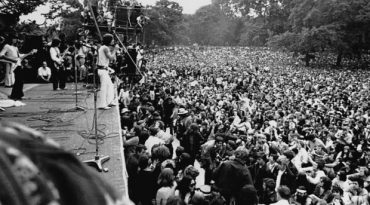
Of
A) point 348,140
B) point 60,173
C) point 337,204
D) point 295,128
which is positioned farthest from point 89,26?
point 60,173

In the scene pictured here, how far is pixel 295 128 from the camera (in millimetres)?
11242

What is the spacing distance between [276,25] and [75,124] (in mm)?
56387

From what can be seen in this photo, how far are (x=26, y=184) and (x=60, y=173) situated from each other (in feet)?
0.22

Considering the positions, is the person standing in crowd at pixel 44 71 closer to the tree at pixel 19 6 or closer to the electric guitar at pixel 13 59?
the electric guitar at pixel 13 59

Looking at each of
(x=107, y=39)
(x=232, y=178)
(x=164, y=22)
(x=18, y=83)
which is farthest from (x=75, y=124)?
(x=164, y=22)

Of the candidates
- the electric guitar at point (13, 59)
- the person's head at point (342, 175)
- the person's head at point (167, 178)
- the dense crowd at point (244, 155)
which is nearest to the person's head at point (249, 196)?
the dense crowd at point (244, 155)

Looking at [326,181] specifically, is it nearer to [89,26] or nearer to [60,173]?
[60,173]

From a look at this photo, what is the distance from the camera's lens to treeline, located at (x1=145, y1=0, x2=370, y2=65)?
39906 mm

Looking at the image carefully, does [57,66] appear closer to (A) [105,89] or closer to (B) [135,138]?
(A) [105,89]

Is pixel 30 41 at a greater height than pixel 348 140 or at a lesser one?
greater

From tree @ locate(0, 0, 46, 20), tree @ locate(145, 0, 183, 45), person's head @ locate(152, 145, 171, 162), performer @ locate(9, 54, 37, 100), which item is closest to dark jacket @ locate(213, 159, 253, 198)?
person's head @ locate(152, 145, 171, 162)

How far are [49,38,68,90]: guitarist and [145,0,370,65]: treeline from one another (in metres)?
33.9

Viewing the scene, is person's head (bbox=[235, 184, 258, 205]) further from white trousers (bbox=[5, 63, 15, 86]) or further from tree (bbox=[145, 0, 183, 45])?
tree (bbox=[145, 0, 183, 45])

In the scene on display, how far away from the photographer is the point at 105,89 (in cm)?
743
